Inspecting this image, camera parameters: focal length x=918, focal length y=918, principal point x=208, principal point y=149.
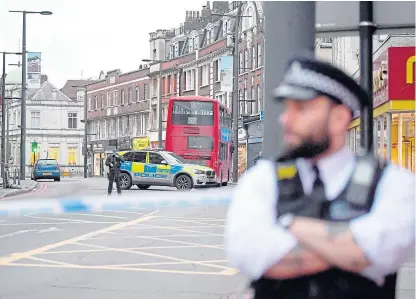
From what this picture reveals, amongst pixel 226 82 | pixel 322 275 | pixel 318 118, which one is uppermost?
pixel 226 82

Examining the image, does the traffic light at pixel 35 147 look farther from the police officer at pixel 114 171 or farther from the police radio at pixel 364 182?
the police radio at pixel 364 182

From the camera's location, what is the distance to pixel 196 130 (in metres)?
36.2

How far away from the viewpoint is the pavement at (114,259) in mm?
9039

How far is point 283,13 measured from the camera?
9.24 ft

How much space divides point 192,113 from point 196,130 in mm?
953

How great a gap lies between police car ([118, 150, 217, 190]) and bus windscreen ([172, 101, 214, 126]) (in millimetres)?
2879

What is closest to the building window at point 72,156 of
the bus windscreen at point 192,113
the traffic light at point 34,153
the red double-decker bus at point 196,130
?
the traffic light at point 34,153

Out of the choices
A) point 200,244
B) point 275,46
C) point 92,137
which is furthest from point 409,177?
point 92,137

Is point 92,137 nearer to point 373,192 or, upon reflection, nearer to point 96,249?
point 96,249

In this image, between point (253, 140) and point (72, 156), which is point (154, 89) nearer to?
point (253, 140)

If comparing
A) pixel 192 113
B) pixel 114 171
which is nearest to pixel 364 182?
pixel 114 171

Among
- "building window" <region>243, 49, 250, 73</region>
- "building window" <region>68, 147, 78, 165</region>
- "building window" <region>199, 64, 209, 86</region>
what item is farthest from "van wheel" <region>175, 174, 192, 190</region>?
"building window" <region>68, 147, 78, 165</region>

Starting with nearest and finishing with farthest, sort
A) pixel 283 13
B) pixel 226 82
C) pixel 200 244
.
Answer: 1. pixel 283 13
2. pixel 200 244
3. pixel 226 82

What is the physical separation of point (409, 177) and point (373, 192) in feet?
0.33
